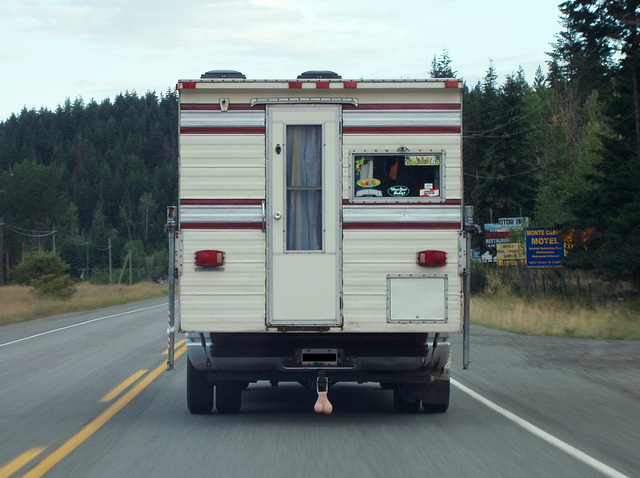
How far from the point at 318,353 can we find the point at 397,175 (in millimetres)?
1885

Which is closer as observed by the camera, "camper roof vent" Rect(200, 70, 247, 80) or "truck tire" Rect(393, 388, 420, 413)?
"camper roof vent" Rect(200, 70, 247, 80)

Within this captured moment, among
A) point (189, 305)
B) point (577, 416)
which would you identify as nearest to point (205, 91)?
point (189, 305)

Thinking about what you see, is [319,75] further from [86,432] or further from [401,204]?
[86,432]

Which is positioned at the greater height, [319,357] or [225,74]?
[225,74]

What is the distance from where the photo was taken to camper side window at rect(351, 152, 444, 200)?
9.40m

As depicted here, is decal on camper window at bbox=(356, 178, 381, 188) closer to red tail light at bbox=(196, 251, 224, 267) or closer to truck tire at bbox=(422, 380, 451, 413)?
red tail light at bbox=(196, 251, 224, 267)

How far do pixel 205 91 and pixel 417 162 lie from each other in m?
2.17

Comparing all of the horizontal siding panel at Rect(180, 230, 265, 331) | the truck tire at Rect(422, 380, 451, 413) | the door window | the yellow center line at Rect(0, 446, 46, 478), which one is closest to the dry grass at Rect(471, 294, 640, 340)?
the truck tire at Rect(422, 380, 451, 413)

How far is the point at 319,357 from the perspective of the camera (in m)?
9.41

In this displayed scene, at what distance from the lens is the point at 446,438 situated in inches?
343

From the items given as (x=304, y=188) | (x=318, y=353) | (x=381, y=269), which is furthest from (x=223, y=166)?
(x=318, y=353)

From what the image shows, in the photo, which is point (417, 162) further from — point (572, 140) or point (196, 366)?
point (572, 140)

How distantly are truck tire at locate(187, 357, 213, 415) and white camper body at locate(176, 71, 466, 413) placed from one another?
629 millimetres

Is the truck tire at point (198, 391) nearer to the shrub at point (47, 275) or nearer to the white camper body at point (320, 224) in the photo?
the white camper body at point (320, 224)
